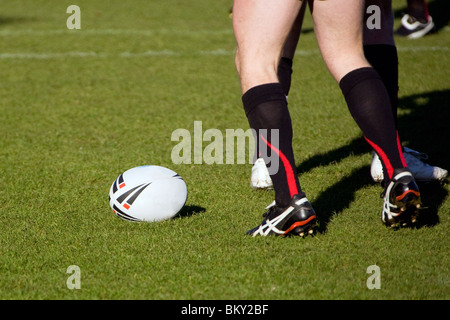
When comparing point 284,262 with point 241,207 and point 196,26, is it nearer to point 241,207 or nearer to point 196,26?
point 241,207

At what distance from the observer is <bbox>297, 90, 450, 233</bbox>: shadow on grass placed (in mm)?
3499

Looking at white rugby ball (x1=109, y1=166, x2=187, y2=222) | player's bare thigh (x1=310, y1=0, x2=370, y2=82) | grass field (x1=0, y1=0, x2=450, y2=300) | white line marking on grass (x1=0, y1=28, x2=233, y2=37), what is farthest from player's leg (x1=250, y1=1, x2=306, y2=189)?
white line marking on grass (x1=0, y1=28, x2=233, y2=37)

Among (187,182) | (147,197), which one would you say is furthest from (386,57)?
(147,197)

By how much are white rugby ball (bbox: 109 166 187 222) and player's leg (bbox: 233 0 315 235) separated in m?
0.69

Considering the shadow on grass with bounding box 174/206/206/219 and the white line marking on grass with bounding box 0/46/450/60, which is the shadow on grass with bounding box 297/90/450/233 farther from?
the white line marking on grass with bounding box 0/46/450/60

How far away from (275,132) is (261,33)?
1.56ft

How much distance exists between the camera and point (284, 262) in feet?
9.15

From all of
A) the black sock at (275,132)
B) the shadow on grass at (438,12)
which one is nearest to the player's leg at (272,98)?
the black sock at (275,132)

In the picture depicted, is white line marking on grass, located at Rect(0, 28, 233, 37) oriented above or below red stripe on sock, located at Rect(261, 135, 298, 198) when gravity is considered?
below

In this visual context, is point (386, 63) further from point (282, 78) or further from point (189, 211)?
point (189, 211)

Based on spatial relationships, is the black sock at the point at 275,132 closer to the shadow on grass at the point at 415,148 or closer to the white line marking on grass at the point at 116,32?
the shadow on grass at the point at 415,148

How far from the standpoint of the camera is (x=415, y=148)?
466 centimetres
